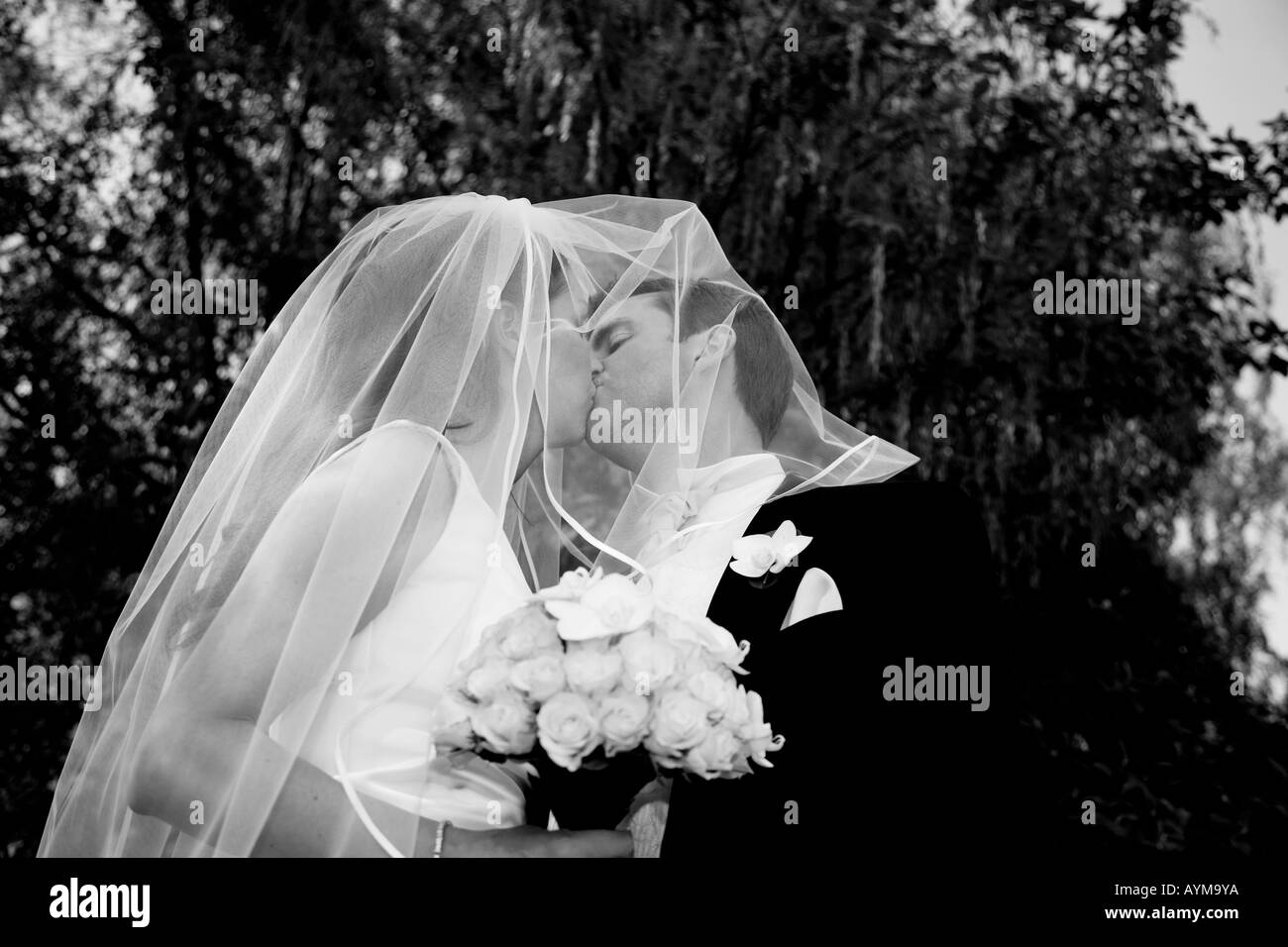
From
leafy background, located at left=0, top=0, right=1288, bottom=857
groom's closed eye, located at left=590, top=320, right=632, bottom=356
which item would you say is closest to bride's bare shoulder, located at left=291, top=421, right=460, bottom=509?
groom's closed eye, located at left=590, top=320, right=632, bottom=356

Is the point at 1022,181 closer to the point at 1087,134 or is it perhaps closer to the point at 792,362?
the point at 1087,134

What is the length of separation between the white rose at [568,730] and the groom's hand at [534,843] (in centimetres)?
24

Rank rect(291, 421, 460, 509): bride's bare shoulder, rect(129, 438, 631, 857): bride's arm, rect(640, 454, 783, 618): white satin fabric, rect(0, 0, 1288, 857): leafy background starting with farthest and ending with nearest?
rect(0, 0, 1288, 857): leafy background → rect(640, 454, 783, 618): white satin fabric → rect(291, 421, 460, 509): bride's bare shoulder → rect(129, 438, 631, 857): bride's arm

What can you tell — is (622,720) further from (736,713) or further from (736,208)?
(736,208)

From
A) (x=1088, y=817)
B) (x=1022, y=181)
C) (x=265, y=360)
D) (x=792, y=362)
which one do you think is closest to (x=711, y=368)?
(x=792, y=362)

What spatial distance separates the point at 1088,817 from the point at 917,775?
10.6ft

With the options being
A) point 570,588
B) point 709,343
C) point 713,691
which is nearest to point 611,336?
point 709,343

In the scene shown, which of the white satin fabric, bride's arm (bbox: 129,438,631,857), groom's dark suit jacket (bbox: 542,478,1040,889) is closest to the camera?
bride's arm (bbox: 129,438,631,857)

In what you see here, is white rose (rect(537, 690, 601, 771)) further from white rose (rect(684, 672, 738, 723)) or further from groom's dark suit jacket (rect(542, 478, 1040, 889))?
groom's dark suit jacket (rect(542, 478, 1040, 889))

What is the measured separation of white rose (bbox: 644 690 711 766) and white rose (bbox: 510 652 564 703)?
17 centimetres

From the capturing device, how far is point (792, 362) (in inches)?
124

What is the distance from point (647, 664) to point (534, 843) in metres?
0.45

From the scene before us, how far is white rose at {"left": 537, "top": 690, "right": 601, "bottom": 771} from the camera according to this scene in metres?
1.89

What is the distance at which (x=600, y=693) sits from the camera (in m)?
1.95
